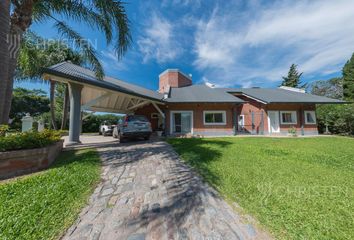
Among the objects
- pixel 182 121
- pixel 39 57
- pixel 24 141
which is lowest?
pixel 24 141

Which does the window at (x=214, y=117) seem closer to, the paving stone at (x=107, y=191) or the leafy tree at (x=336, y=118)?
the leafy tree at (x=336, y=118)

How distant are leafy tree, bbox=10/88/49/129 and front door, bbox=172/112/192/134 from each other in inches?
1252

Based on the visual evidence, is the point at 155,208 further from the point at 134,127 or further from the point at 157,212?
the point at 134,127

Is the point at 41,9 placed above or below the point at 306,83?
below

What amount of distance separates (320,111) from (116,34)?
911 inches

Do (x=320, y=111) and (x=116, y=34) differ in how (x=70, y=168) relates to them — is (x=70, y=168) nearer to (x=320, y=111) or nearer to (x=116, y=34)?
(x=116, y=34)

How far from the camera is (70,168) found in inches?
175

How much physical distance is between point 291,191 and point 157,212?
2.78 metres

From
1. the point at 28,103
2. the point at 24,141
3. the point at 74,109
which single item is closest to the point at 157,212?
the point at 24,141

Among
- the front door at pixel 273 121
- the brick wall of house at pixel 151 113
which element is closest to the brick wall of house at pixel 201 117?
the brick wall of house at pixel 151 113

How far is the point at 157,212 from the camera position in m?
2.64

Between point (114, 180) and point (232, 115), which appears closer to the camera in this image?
point (114, 180)

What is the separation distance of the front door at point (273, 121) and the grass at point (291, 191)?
12.0 meters

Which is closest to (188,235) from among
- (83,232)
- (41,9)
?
(83,232)
